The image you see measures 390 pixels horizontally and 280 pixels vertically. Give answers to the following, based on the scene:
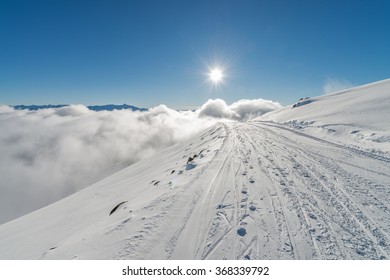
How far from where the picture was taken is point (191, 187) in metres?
9.91

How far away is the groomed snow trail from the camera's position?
5.56 m

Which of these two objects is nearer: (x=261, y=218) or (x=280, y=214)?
(x=261, y=218)

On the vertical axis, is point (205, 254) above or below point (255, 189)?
below

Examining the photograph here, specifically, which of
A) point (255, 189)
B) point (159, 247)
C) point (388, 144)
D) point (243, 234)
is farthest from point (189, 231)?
point (388, 144)

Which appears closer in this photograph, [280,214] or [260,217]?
[260,217]

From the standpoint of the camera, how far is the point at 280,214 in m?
7.02

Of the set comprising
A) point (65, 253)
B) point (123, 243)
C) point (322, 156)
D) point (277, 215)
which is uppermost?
point (322, 156)

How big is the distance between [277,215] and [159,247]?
3.90 metres

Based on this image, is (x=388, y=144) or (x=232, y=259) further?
(x=388, y=144)

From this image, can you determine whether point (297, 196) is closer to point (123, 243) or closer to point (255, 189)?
point (255, 189)

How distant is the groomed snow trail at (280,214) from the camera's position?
18.2ft

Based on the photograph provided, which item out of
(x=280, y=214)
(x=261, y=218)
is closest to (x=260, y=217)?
(x=261, y=218)

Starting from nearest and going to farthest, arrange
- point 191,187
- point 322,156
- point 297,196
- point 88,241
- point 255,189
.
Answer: point 88,241 → point 297,196 → point 255,189 → point 191,187 → point 322,156

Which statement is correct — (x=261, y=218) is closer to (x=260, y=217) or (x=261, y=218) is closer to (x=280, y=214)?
(x=260, y=217)
